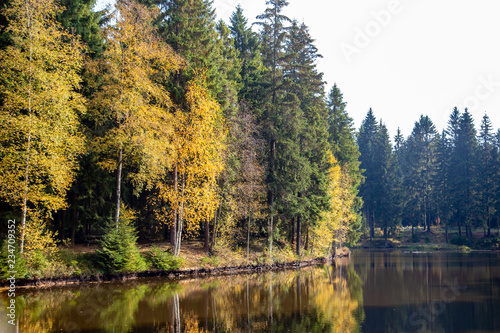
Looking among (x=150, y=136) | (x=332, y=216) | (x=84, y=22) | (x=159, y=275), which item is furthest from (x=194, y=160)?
(x=332, y=216)

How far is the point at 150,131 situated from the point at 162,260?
26.7 feet

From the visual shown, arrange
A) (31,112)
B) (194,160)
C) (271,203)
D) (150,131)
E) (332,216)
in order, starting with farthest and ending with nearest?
1. (332,216)
2. (271,203)
3. (194,160)
4. (150,131)
5. (31,112)

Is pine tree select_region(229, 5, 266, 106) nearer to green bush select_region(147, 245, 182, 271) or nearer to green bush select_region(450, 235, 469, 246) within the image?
green bush select_region(147, 245, 182, 271)

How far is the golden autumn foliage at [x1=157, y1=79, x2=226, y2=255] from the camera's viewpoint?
25328mm

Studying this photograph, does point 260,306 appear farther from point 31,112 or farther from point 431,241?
point 431,241

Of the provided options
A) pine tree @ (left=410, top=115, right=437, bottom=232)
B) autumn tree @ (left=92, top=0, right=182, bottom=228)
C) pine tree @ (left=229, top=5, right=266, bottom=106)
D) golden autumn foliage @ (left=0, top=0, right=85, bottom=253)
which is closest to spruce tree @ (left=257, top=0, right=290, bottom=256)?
pine tree @ (left=229, top=5, right=266, bottom=106)

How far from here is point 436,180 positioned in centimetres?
7356

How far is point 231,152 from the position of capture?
2911 centimetres

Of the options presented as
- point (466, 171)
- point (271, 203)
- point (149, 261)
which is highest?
point (466, 171)

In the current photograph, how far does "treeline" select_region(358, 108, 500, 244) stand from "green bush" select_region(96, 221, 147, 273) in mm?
56789

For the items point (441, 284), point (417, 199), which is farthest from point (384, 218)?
point (441, 284)

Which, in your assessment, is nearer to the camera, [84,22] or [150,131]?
[150,131]

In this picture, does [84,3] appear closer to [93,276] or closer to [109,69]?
[109,69]

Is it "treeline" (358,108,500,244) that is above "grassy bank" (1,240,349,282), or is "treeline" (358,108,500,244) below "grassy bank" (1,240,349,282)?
above
